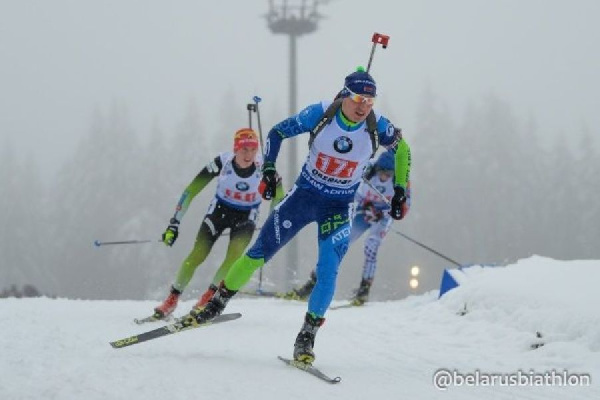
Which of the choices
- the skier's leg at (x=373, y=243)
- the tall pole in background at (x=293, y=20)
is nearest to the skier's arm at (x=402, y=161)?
the skier's leg at (x=373, y=243)

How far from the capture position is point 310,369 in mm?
4355

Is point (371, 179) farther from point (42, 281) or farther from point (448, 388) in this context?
point (42, 281)

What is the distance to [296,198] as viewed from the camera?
5.19 metres

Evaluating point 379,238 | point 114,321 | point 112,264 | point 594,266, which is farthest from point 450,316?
point 112,264

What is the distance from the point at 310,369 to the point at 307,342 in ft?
1.17

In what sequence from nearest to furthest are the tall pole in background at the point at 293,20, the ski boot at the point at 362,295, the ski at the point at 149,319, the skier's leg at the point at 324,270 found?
the skier's leg at the point at 324,270, the ski at the point at 149,319, the ski boot at the point at 362,295, the tall pole in background at the point at 293,20

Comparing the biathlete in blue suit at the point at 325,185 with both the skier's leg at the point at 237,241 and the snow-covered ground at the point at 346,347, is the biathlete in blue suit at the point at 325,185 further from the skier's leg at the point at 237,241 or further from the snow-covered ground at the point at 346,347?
the skier's leg at the point at 237,241

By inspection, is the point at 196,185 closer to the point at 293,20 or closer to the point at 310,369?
the point at 310,369

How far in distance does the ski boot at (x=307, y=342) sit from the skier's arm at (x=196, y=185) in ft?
9.72

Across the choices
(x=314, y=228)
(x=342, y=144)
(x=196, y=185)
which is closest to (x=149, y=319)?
(x=196, y=185)

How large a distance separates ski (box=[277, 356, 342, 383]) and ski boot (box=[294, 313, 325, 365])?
0.04 metres

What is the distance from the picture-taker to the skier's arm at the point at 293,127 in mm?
5082

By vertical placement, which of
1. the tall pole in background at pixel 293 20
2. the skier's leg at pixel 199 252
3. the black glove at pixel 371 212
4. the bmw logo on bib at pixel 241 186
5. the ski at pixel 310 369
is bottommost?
the ski at pixel 310 369

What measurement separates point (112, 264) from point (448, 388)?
42.1 m
